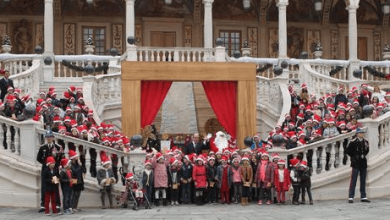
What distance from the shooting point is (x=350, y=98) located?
19328mm

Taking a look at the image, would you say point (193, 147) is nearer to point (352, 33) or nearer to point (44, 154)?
point (44, 154)

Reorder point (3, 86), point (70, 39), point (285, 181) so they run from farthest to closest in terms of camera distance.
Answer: point (70, 39), point (3, 86), point (285, 181)

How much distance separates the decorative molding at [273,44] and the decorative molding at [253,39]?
744mm

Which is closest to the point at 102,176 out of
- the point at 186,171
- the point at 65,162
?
the point at 65,162

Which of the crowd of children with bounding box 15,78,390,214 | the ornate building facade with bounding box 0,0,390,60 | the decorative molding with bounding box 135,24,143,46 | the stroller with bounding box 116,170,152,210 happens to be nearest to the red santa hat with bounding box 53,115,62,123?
the crowd of children with bounding box 15,78,390,214

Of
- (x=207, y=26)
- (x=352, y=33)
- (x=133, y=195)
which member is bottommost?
(x=133, y=195)

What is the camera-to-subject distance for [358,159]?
14.6m

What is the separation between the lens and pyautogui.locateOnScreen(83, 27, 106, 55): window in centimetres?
3297

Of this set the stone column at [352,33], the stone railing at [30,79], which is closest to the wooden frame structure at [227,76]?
the stone railing at [30,79]

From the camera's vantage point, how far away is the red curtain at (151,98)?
57.9ft

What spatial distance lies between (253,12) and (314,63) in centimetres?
942

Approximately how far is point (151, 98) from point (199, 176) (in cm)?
389

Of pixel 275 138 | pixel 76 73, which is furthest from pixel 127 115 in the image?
pixel 76 73

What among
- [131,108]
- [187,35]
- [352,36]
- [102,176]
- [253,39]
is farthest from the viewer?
[253,39]
